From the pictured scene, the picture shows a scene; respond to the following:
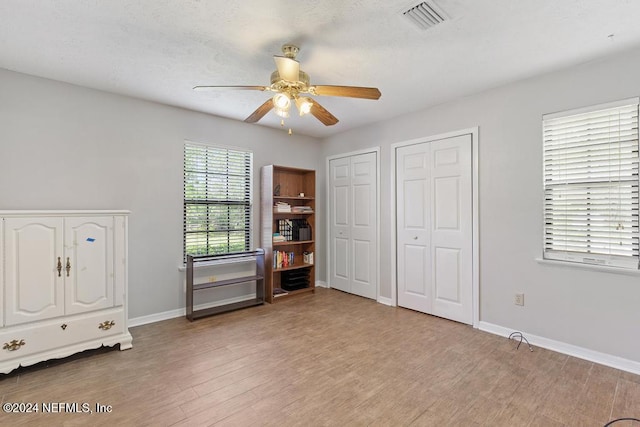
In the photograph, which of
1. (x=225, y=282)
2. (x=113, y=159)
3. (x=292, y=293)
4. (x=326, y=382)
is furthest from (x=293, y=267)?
(x=113, y=159)

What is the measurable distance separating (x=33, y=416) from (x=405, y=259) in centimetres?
377

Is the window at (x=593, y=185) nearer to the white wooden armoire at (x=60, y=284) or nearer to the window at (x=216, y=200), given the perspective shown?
the window at (x=216, y=200)

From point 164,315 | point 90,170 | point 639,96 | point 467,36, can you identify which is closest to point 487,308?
point 639,96

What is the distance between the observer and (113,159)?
10.9 ft

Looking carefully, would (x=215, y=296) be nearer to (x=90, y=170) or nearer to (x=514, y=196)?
(x=90, y=170)

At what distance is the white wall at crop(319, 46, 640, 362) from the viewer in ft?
8.27

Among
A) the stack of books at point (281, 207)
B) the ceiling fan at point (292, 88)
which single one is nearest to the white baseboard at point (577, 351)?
the ceiling fan at point (292, 88)

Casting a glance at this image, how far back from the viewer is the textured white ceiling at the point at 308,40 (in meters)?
1.95

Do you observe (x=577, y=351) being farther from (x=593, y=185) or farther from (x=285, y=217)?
(x=285, y=217)

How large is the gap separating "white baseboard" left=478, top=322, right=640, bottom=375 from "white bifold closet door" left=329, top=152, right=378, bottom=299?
171 centimetres

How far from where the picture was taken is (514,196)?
10.1 ft

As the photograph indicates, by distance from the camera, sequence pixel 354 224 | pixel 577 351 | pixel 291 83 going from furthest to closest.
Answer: pixel 354 224 → pixel 577 351 → pixel 291 83

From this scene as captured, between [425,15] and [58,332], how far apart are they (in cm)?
382

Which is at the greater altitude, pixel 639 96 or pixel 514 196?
pixel 639 96
